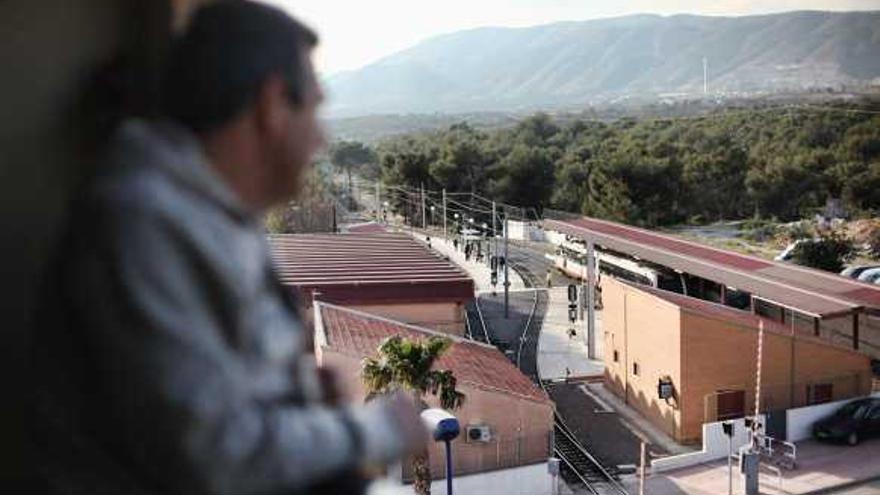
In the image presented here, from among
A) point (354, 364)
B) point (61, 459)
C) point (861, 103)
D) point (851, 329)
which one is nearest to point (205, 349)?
point (61, 459)

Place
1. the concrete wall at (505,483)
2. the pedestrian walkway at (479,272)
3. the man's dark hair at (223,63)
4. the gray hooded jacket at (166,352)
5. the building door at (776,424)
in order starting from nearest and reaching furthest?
1. the gray hooded jacket at (166,352)
2. the man's dark hair at (223,63)
3. the concrete wall at (505,483)
4. the building door at (776,424)
5. the pedestrian walkway at (479,272)

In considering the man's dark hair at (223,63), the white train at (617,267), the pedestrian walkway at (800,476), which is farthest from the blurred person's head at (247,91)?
the white train at (617,267)

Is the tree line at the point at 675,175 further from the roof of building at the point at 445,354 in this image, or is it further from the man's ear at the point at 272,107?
the man's ear at the point at 272,107

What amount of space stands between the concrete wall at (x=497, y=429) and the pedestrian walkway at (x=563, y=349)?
6.06 meters

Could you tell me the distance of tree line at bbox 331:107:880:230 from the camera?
3819 centimetres

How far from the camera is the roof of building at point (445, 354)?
12820 mm

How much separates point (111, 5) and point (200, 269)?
49 cm

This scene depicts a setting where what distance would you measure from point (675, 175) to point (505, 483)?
28.4 m

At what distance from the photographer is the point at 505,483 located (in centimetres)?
1262

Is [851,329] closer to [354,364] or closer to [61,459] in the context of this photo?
[354,364]

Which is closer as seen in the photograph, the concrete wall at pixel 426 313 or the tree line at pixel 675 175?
the concrete wall at pixel 426 313

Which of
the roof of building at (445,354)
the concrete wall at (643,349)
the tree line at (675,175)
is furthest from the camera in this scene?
the tree line at (675,175)

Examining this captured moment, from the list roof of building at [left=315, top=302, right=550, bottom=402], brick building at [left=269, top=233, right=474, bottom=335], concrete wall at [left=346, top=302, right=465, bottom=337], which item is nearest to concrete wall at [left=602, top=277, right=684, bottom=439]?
roof of building at [left=315, top=302, right=550, bottom=402]

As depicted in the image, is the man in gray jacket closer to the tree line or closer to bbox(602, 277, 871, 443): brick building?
bbox(602, 277, 871, 443): brick building
